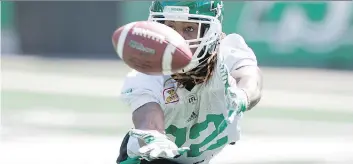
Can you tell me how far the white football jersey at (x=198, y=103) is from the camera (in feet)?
11.9

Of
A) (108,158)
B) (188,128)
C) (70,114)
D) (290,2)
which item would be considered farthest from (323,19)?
(188,128)

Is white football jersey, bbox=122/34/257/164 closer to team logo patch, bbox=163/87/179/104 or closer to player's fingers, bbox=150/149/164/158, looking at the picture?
team logo patch, bbox=163/87/179/104

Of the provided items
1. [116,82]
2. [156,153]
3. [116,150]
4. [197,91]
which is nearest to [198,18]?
[197,91]

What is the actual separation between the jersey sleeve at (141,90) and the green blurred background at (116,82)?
3425mm

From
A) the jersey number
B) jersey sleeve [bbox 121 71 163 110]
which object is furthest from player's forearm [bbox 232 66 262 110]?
jersey sleeve [bbox 121 71 163 110]

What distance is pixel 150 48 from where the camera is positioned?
10.3ft

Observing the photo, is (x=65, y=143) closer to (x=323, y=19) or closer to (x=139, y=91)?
(x=139, y=91)

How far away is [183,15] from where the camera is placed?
3.48 metres

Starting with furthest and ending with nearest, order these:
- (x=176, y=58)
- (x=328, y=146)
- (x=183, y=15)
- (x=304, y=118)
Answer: (x=304, y=118) < (x=328, y=146) < (x=183, y=15) < (x=176, y=58)

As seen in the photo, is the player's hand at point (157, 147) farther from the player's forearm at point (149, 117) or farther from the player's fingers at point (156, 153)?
the player's forearm at point (149, 117)

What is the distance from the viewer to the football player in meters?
3.47

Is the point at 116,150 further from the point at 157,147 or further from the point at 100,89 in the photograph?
the point at 100,89

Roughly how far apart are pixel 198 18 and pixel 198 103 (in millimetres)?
427

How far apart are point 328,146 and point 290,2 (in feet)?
31.0
